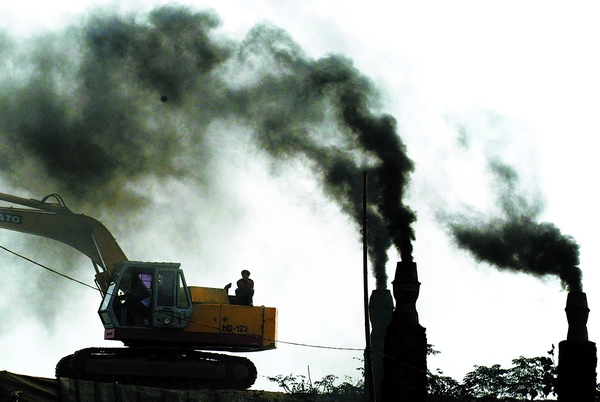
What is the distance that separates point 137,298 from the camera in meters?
24.3

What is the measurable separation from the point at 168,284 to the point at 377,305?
16293 mm

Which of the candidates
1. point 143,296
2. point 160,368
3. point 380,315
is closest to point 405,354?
point 380,315

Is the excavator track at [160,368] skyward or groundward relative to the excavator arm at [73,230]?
groundward

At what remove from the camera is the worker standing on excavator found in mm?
25969

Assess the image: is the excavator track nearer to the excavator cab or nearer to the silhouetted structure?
the excavator cab

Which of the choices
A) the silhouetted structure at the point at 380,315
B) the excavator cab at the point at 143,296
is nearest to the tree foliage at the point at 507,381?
the silhouetted structure at the point at 380,315

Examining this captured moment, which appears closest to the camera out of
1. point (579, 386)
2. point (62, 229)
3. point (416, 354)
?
point (62, 229)

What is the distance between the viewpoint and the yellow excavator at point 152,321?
79.6ft

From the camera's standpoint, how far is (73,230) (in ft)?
85.8

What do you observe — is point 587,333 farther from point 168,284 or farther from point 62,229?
point 62,229

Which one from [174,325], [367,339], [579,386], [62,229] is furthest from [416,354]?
[62,229]

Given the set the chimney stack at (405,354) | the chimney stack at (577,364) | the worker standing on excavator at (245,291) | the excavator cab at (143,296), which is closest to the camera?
the excavator cab at (143,296)

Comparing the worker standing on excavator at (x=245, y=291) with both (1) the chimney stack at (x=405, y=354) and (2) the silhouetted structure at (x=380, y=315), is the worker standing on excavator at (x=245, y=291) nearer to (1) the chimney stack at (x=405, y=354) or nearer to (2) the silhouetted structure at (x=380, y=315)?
(1) the chimney stack at (x=405, y=354)

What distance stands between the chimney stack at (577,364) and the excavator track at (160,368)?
13232 mm
